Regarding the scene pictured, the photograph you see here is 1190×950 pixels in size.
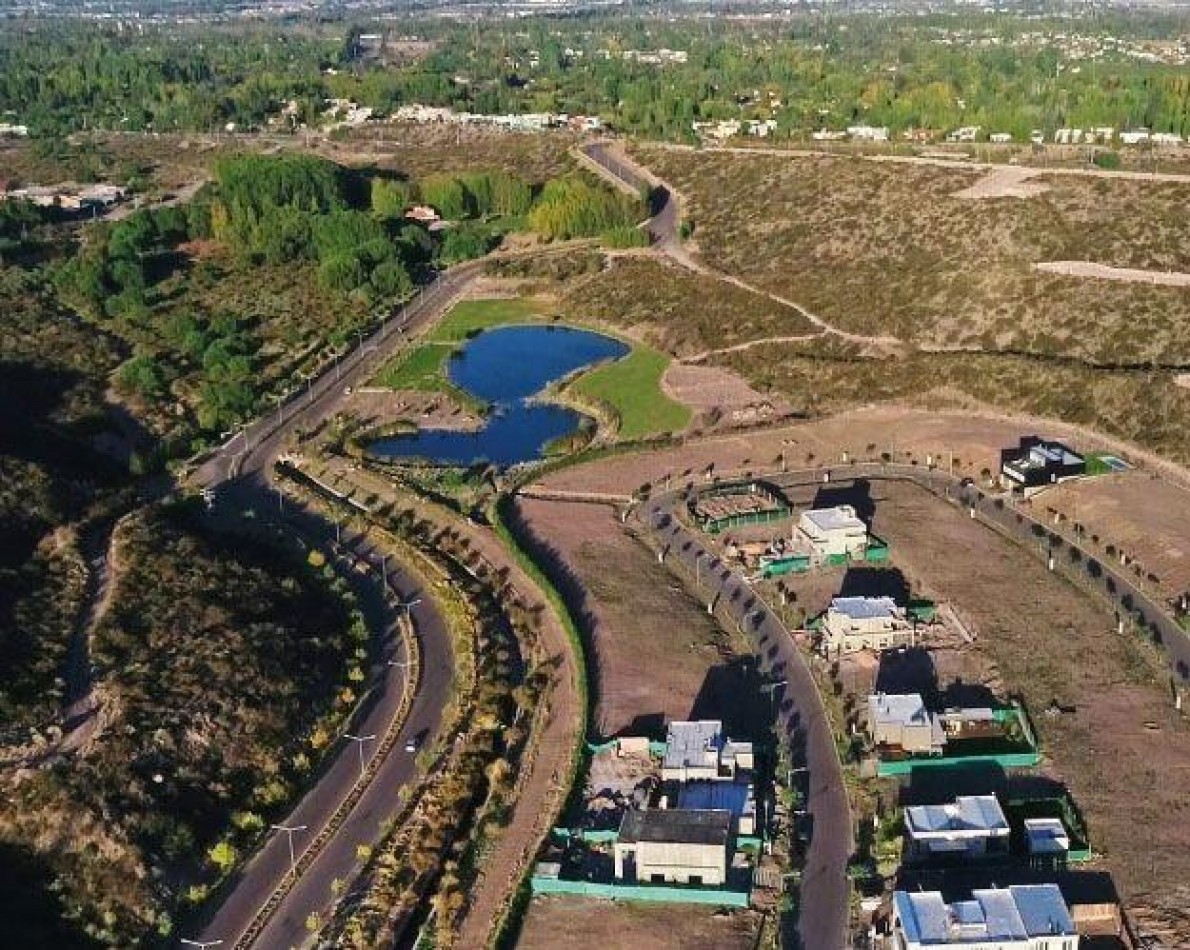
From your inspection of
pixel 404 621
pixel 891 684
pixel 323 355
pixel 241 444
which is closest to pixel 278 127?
pixel 323 355

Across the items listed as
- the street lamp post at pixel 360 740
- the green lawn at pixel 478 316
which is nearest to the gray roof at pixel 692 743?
the street lamp post at pixel 360 740

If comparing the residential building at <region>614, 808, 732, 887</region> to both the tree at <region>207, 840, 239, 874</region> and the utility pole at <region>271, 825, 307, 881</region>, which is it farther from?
the tree at <region>207, 840, 239, 874</region>

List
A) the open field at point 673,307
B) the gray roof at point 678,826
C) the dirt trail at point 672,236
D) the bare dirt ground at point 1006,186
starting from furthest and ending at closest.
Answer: the bare dirt ground at point 1006,186, the open field at point 673,307, the dirt trail at point 672,236, the gray roof at point 678,826

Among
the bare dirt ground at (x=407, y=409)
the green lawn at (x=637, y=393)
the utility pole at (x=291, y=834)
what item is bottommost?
the bare dirt ground at (x=407, y=409)

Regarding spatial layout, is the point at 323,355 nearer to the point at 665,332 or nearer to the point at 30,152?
the point at 665,332

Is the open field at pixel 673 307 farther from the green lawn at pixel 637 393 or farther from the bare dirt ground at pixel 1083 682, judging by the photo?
the bare dirt ground at pixel 1083 682
